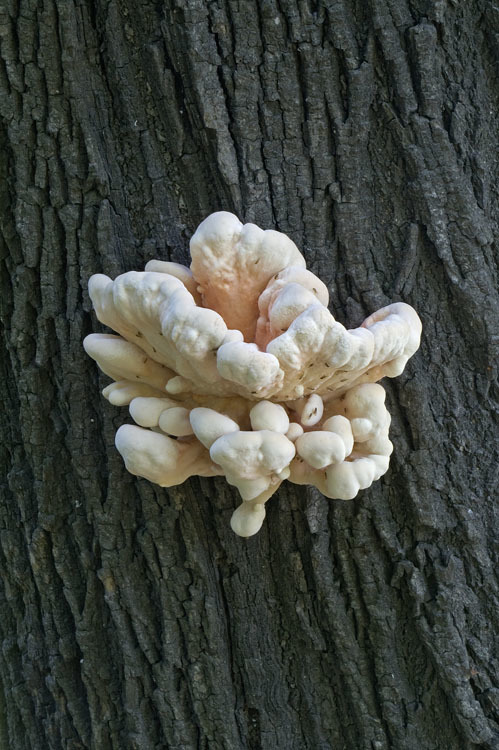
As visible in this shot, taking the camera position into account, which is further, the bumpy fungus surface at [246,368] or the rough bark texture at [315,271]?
the rough bark texture at [315,271]

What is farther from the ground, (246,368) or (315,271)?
(315,271)

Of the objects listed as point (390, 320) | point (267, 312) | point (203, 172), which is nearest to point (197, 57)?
point (203, 172)

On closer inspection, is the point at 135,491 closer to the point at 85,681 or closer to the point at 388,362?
the point at 85,681

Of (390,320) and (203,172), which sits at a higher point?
(203,172)

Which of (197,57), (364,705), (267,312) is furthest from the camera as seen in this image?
(364,705)

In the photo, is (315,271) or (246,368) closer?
(246,368)
